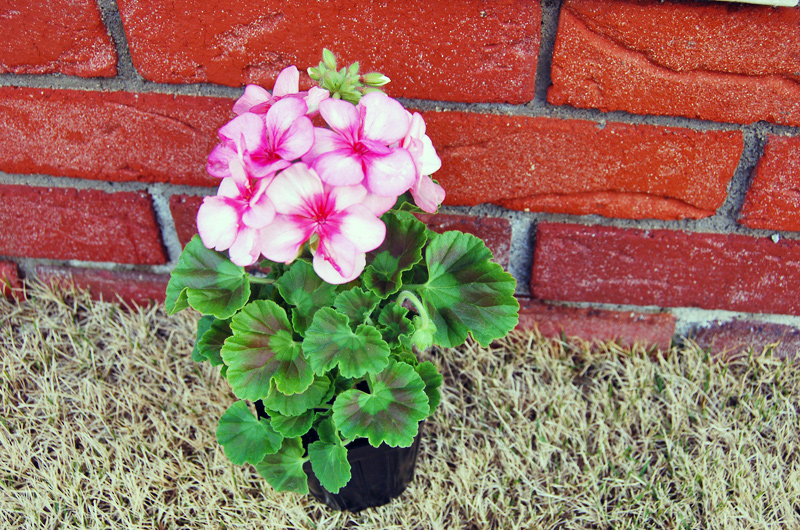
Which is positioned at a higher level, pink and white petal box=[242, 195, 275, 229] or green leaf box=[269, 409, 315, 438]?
pink and white petal box=[242, 195, 275, 229]

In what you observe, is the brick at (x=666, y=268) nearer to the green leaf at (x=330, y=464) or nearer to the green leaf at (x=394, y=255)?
the green leaf at (x=394, y=255)

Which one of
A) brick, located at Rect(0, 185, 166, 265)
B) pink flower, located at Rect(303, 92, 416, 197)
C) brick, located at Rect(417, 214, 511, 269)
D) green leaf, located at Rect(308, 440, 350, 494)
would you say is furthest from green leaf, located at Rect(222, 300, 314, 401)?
brick, located at Rect(0, 185, 166, 265)

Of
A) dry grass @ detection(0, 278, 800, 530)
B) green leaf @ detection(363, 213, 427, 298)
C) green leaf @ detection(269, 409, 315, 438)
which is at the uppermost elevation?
green leaf @ detection(363, 213, 427, 298)

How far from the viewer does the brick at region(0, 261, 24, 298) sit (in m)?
1.07

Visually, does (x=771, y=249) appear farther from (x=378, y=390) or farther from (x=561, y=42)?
(x=378, y=390)

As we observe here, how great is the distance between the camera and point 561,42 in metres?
0.76

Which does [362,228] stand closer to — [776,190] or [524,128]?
[524,128]

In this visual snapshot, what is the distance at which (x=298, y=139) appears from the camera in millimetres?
487

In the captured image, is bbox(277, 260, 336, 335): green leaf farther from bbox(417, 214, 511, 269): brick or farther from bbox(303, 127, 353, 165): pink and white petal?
bbox(417, 214, 511, 269): brick

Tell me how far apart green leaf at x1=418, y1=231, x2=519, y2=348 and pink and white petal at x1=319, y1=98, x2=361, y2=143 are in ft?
0.55

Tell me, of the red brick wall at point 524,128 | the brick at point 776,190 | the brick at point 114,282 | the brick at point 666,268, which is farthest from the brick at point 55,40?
the brick at point 776,190

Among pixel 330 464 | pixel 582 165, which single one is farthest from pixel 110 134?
pixel 582 165

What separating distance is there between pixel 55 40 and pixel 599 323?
3.24 feet

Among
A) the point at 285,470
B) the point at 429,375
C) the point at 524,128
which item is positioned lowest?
the point at 285,470
